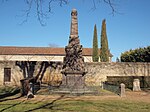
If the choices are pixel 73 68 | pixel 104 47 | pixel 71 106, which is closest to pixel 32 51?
pixel 104 47

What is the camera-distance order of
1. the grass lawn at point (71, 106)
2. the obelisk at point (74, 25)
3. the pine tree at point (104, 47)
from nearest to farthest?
the grass lawn at point (71, 106), the obelisk at point (74, 25), the pine tree at point (104, 47)

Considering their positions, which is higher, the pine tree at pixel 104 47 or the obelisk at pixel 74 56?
the pine tree at pixel 104 47

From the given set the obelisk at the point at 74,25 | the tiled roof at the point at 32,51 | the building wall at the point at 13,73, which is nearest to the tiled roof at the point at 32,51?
the tiled roof at the point at 32,51

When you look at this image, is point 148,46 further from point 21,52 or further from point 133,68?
point 21,52

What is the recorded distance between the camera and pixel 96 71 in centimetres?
2545

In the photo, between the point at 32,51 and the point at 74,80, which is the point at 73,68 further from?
the point at 32,51

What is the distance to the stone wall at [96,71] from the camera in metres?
24.5

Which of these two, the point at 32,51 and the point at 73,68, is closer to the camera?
the point at 73,68

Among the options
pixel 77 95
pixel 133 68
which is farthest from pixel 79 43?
pixel 133 68

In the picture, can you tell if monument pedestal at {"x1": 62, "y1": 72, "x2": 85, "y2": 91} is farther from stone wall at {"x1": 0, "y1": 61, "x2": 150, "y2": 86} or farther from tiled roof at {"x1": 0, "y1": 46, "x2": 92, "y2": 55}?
tiled roof at {"x1": 0, "y1": 46, "x2": 92, "y2": 55}

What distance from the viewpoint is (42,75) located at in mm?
24781

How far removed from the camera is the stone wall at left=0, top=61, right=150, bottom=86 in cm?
2452

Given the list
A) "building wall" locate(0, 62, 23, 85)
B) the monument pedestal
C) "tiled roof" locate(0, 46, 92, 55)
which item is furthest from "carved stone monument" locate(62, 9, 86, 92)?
"tiled roof" locate(0, 46, 92, 55)

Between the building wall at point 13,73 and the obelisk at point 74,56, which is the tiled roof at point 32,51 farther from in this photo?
the obelisk at point 74,56
